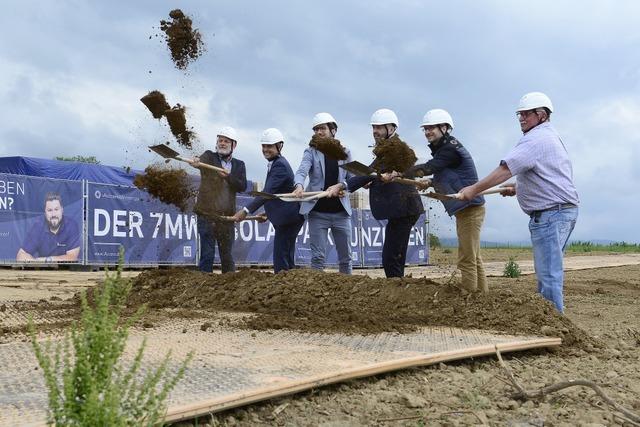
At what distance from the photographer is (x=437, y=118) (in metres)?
7.46

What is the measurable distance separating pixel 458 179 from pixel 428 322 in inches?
75.5

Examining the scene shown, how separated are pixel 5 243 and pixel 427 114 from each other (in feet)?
32.9

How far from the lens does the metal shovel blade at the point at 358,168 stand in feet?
25.3

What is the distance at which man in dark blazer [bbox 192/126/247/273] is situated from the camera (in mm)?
9023

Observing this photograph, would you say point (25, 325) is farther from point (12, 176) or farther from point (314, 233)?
point (12, 176)

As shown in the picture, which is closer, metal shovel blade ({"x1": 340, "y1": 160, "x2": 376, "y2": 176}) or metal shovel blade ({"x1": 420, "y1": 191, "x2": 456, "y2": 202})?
metal shovel blade ({"x1": 420, "y1": 191, "x2": 456, "y2": 202})

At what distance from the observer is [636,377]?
458 cm

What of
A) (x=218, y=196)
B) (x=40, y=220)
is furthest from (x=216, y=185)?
(x=40, y=220)

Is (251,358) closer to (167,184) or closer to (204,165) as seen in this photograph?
(204,165)

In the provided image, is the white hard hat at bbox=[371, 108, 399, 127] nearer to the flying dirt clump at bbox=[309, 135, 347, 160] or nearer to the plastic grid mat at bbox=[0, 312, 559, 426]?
the flying dirt clump at bbox=[309, 135, 347, 160]

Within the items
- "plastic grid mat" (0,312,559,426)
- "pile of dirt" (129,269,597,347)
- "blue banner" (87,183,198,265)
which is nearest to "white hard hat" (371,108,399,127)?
"pile of dirt" (129,269,597,347)

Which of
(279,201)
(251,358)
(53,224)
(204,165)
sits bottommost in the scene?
(251,358)

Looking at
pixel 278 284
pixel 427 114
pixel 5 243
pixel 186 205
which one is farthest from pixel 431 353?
pixel 5 243

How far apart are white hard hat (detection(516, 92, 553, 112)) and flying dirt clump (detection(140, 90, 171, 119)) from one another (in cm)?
459
